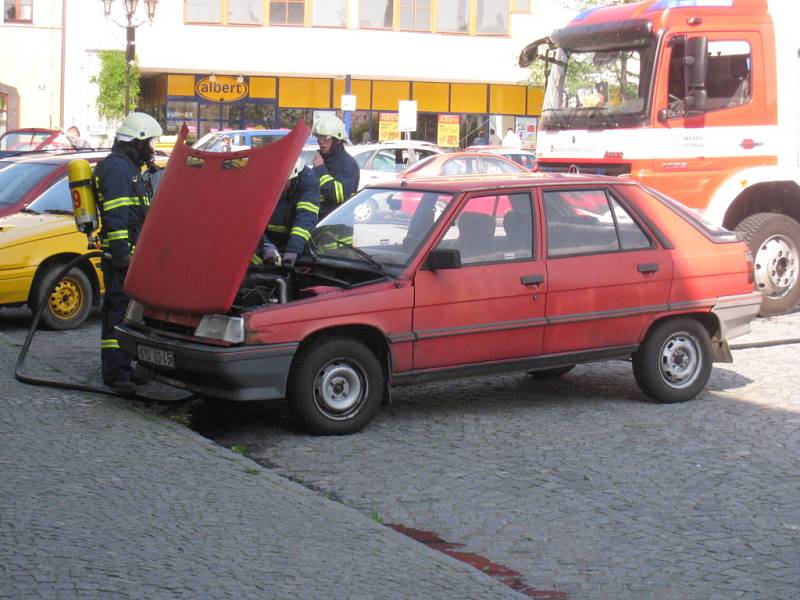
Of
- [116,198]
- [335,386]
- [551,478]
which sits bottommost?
[551,478]

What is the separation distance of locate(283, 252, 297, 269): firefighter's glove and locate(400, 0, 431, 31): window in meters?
43.9

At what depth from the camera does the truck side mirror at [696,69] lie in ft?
43.5

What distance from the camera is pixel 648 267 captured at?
9.16m

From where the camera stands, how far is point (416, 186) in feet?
29.5

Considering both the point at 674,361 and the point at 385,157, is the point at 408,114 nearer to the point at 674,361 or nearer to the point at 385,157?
the point at 385,157

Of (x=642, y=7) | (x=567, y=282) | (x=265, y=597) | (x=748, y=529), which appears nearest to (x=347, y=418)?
(x=567, y=282)

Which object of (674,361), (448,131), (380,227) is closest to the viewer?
(380,227)

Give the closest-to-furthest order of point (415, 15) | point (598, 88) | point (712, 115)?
point (712, 115)
point (598, 88)
point (415, 15)

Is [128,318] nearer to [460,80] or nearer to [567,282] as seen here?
[567,282]

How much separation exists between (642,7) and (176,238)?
711 cm

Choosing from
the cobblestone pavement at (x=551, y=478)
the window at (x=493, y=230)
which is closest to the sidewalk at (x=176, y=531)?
the cobblestone pavement at (x=551, y=478)

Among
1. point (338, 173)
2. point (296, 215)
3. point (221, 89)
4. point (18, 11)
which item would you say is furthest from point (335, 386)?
point (18, 11)

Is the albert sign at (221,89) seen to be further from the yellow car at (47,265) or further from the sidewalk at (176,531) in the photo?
the sidewalk at (176,531)

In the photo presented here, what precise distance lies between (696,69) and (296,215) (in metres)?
5.84
